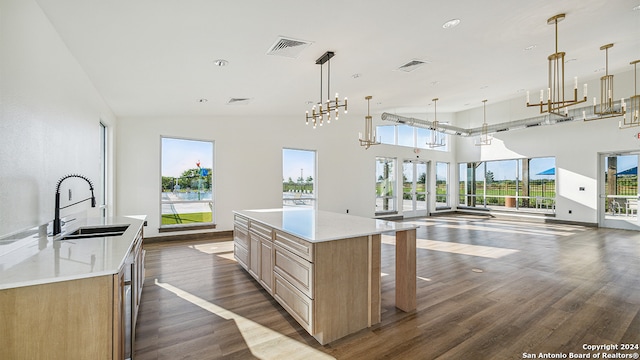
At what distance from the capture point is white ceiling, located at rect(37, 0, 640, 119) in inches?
101

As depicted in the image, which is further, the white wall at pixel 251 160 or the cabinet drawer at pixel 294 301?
the white wall at pixel 251 160

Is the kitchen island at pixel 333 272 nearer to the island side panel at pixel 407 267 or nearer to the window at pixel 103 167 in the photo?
the island side panel at pixel 407 267

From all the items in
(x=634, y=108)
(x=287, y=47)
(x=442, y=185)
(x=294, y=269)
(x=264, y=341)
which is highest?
(x=287, y=47)

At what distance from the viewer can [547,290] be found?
11.4 feet

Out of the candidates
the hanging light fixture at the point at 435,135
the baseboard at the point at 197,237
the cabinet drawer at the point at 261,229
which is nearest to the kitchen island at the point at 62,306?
the cabinet drawer at the point at 261,229

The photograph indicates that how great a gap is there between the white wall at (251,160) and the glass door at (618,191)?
5558mm

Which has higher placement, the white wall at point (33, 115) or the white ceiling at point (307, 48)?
the white ceiling at point (307, 48)

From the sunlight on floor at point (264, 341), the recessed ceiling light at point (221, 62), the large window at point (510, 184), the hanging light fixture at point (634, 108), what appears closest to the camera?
the sunlight on floor at point (264, 341)

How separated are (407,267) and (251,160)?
17.5 feet

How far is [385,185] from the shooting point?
10.0 meters

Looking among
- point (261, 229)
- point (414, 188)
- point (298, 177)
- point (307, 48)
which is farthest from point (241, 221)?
point (414, 188)

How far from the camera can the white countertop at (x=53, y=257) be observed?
4.55 ft

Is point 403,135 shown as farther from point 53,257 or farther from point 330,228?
point 53,257

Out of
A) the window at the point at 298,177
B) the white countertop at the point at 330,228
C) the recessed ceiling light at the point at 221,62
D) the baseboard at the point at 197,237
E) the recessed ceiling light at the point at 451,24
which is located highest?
the recessed ceiling light at the point at 451,24
